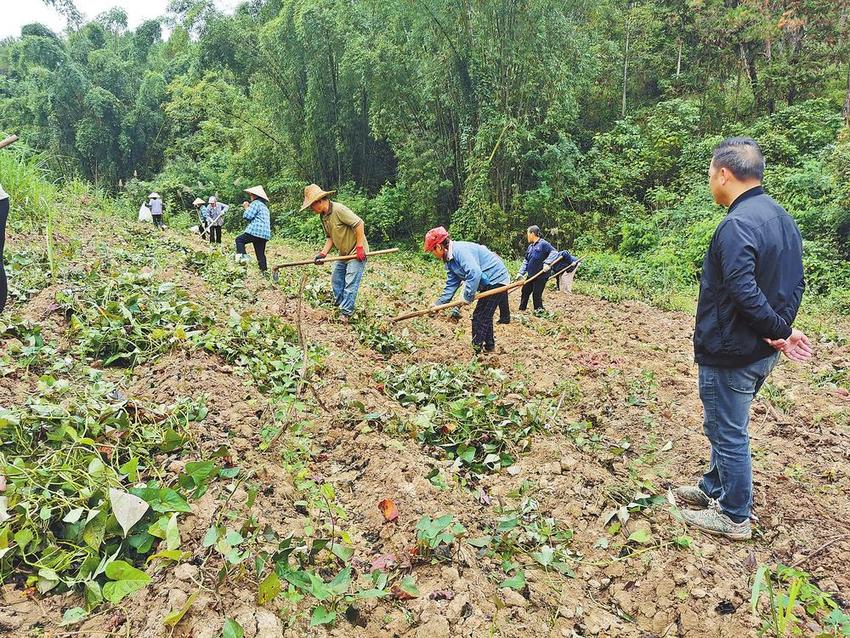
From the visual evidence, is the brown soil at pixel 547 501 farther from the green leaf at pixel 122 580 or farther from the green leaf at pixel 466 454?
the green leaf at pixel 466 454

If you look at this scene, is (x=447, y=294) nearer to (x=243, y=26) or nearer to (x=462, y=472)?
(x=462, y=472)

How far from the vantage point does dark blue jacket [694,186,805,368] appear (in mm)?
2414

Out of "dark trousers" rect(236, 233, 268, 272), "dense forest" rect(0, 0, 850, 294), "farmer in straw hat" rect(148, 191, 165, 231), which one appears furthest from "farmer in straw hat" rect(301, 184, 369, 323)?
"farmer in straw hat" rect(148, 191, 165, 231)

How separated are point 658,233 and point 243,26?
1504 cm

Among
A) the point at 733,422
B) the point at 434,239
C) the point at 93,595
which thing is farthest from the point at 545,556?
the point at 434,239

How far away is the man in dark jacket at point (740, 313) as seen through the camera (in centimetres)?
244

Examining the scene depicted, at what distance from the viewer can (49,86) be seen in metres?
24.1

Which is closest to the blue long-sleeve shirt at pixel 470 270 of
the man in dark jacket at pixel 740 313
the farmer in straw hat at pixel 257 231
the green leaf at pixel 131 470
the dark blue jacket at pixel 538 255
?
the dark blue jacket at pixel 538 255

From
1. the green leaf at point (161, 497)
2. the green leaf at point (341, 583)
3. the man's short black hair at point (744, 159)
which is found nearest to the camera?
the green leaf at point (341, 583)

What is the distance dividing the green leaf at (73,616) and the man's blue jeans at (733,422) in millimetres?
2696

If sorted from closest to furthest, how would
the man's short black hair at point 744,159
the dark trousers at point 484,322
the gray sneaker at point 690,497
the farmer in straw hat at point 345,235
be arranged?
the man's short black hair at point 744,159 → the gray sneaker at point 690,497 → the dark trousers at point 484,322 → the farmer in straw hat at point 345,235

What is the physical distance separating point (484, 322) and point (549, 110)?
1063cm

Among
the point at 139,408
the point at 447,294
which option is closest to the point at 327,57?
the point at 447,294

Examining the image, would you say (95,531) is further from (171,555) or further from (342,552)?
(342,552)
